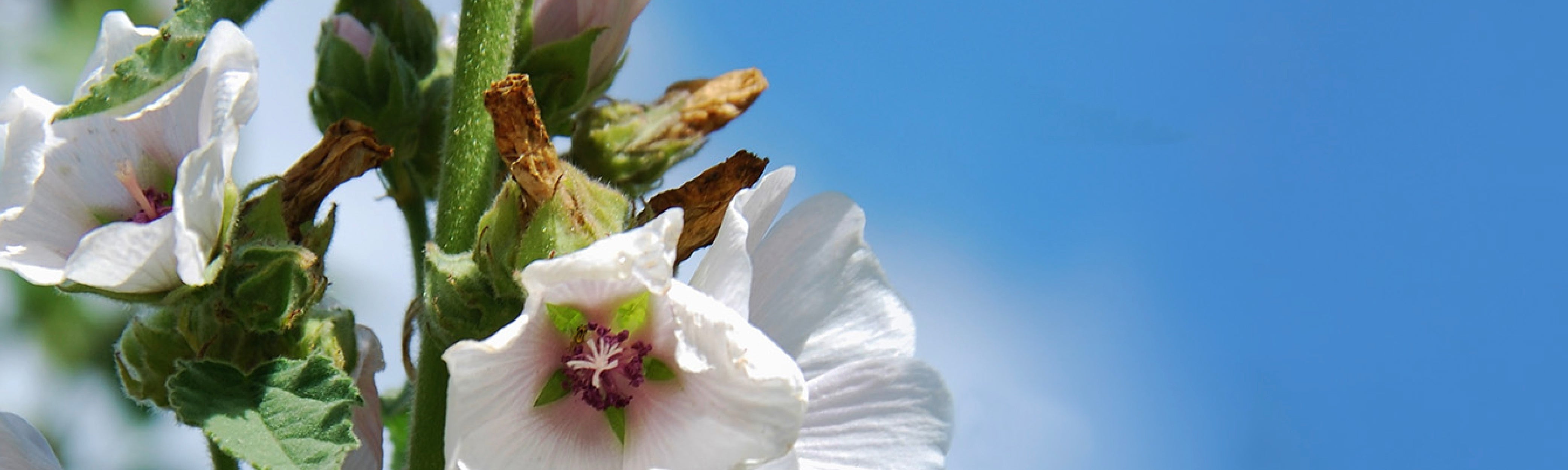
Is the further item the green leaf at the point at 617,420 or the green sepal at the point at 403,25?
the green sepal at the point at 403,25

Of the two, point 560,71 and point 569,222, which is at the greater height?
point 560,71

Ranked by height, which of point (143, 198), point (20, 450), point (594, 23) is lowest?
point (20, 450)

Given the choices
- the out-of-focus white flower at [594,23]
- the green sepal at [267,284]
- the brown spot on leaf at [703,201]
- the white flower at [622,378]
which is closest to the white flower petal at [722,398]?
the white flower at [622,378]

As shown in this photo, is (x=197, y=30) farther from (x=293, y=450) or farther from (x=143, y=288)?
(x=293, y=450)

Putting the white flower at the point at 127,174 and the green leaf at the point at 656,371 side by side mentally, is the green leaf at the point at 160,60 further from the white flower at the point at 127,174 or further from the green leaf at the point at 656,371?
the green leaf at the point at 656,371

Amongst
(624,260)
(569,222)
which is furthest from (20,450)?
(624,260)

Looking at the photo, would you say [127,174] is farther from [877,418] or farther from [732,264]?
[877,418]
